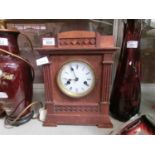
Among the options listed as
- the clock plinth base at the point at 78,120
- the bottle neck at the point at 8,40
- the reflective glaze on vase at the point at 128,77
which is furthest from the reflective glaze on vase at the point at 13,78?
the reflective glaze on vase at the point at 128,77

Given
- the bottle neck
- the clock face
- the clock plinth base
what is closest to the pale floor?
the clock plinth base

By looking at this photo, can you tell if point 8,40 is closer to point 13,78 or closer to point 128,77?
point 13,78

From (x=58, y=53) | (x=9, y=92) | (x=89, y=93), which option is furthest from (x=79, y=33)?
(x=9, y=92)

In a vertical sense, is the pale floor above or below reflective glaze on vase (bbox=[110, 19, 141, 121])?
below

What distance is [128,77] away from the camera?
72cm

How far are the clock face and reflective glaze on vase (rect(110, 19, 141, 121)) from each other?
0.13 m

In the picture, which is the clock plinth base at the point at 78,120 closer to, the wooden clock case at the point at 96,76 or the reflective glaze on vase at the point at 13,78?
the wooden clock case at the point at 96,76

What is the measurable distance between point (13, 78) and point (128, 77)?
43 cm

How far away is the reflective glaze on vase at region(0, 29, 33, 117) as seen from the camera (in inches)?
26.1

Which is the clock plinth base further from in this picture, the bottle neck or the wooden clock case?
the bottle neck

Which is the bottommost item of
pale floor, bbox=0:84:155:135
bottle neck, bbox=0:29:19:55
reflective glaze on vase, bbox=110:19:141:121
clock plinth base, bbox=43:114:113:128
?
pale floor, bbox=0:84:155:135

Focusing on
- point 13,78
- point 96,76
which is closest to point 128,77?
point 96,76
